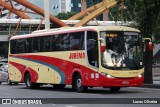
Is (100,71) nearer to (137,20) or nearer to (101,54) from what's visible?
(101,54)

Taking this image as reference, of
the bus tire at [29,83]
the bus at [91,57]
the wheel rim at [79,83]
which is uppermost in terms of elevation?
the bus at [91,57]

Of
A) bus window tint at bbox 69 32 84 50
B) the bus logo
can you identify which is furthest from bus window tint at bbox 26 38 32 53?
the bus logo

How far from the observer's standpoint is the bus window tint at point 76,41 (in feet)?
77.5

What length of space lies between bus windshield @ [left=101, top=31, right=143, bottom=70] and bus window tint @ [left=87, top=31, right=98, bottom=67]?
1.48 feet

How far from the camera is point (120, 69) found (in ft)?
73.2

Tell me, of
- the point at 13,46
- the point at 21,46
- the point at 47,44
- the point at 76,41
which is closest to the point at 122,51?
the point at 76,41

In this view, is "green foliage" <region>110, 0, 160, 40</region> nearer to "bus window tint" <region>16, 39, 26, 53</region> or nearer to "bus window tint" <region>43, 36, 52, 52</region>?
"bus window tint" <region>43, 36, 52, 52</region>

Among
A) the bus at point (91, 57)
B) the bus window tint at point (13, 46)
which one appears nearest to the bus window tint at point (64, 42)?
the bus at point (91, 57)

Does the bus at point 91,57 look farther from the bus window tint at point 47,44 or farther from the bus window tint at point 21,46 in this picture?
the bus window tint at point 21,46

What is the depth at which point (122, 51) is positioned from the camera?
22641 millimetres

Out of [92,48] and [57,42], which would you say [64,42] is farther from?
[92,48]

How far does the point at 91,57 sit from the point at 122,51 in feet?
5.13

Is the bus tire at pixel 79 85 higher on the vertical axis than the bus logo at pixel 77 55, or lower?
lower

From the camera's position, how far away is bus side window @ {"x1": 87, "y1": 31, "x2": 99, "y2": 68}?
2266 centimetres
